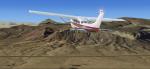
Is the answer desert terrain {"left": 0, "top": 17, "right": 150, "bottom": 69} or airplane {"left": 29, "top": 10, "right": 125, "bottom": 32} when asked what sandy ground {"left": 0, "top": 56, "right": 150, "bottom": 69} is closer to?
desert terrain {"left": 0, "top": 17, "right": 150, "bottom": 69}

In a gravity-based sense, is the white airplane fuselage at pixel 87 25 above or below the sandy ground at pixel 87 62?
above

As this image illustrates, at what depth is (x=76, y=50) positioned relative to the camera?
37.6 metres

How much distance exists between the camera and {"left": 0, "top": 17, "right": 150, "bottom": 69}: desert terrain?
31.3 metres

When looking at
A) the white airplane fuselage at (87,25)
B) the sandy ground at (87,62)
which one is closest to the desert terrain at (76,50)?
the sandy ground at (87,62)

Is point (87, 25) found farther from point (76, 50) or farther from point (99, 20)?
point (76, 50)

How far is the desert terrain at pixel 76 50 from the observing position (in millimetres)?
31328

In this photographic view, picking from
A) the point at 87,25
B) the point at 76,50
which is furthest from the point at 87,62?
the point at 87,25

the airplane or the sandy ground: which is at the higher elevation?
the airplane

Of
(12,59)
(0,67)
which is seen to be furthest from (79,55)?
(0,67)

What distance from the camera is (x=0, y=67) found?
96.8ft

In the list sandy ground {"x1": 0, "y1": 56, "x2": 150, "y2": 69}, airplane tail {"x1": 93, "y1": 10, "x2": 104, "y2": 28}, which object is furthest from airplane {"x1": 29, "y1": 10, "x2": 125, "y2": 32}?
sandy ground {"x1": 0, "y1": 56, "x2": 150, "y2": 69}

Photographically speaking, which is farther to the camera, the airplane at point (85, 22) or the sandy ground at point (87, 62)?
the airplane at point (85, 22)

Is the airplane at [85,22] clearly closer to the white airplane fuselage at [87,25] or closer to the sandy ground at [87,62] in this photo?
the white airplane fuselage at [87,25]

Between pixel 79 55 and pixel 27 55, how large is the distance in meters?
4.43
